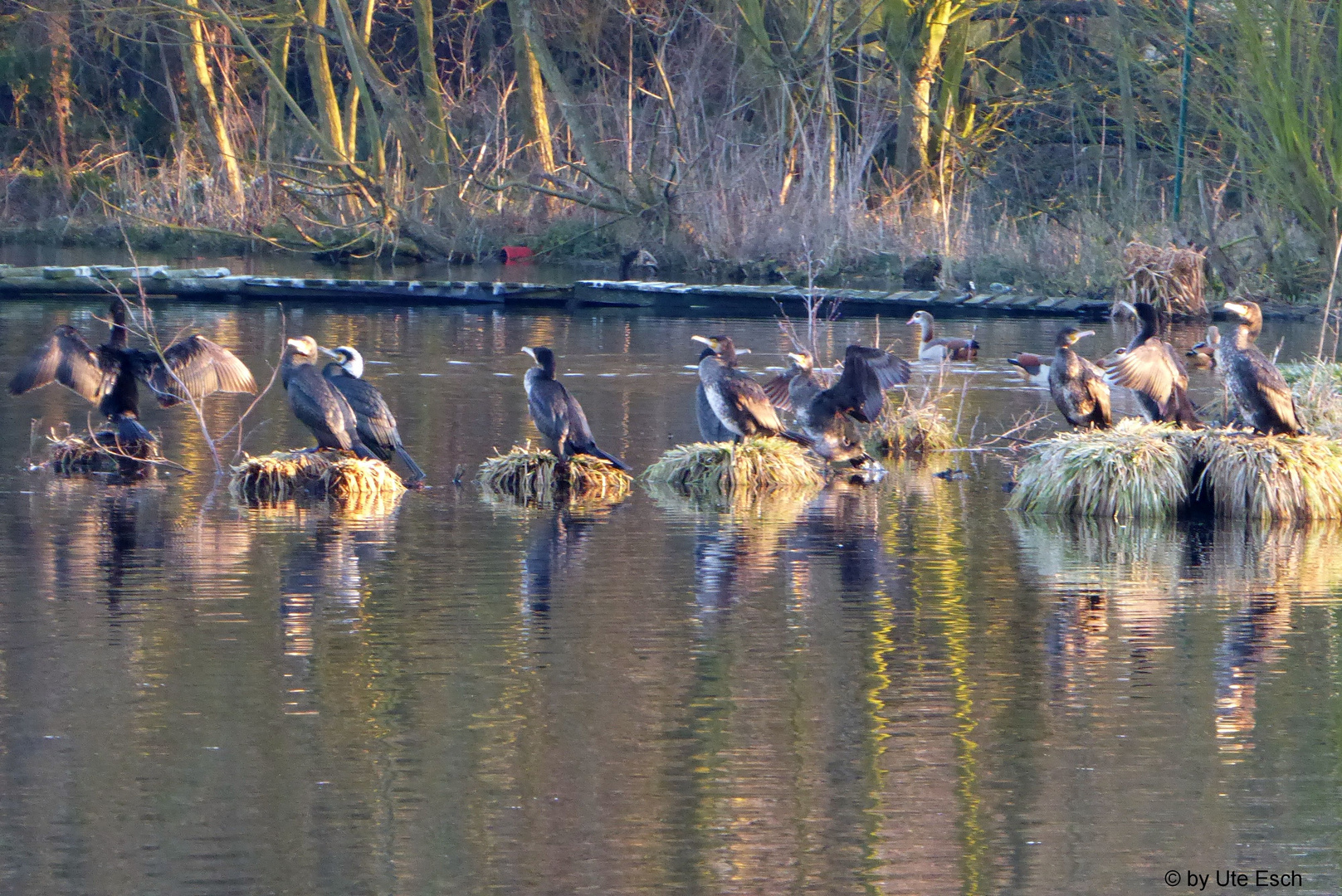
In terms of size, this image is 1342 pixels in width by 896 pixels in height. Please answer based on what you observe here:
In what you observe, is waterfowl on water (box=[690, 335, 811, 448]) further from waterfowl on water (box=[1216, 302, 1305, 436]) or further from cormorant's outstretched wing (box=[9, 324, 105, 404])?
cormorant's outstretched wing (box=[9, 324, 105, 404])

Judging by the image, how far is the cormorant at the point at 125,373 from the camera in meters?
10.2

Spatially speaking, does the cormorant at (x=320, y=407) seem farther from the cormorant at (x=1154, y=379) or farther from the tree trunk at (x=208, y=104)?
the tree trunk at (x=208, y=104)

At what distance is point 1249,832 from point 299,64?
3359 centimetres

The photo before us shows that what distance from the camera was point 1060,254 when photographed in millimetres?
22703

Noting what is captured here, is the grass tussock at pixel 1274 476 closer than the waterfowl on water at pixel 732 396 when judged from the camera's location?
Yes

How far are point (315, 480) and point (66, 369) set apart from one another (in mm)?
1875

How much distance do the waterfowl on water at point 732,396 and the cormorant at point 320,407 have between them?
1877 mm

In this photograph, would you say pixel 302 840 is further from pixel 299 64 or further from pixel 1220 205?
pixel 299 64

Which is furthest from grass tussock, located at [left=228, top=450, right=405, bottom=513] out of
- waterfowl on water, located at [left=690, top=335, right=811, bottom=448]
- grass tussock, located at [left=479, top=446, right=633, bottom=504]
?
waterfowl on water, located at [left=690, top=335, right=811, bottom=448]

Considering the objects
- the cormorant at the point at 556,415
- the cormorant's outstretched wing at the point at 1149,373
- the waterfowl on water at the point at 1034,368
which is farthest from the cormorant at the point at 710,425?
the waterfowl on water at the point at 1034,368

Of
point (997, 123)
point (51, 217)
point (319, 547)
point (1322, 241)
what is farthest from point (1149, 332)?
point (51, 217)

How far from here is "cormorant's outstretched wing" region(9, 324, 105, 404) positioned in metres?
10.3

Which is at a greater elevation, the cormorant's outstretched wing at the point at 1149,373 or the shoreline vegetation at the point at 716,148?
the shoreline vegetation at the point at 716,148

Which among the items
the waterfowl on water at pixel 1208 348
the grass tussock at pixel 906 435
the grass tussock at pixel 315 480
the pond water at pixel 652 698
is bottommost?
the pond water at pixel 652 698
